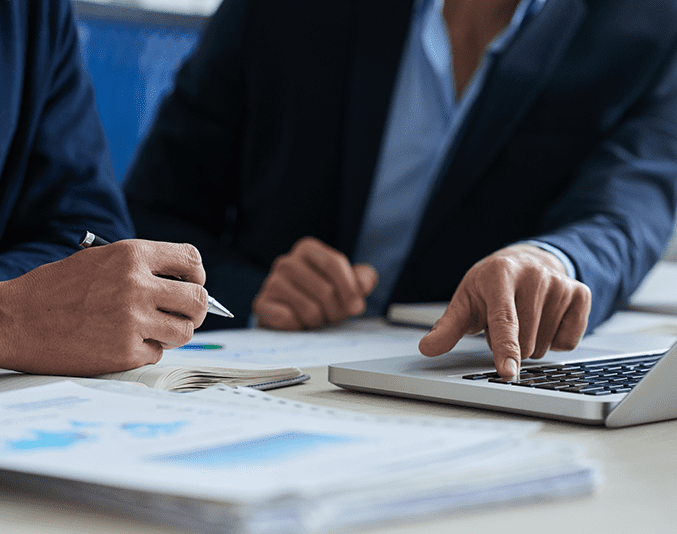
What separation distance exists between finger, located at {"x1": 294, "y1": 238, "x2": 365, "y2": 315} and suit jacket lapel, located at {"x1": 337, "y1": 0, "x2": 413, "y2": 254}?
0.32 m

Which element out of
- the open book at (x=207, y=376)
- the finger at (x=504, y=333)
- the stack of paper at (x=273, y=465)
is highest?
the stack of paper at (x=273, y=465)

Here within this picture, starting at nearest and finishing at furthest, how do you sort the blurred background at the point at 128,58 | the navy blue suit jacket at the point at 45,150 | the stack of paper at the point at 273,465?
the stack of paper at the point at 273,465 < the navy blue suit jacket at the point at 45,150 < the blurred background at the point at 128,58

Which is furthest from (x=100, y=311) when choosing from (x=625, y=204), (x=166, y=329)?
(x=625, y=204)

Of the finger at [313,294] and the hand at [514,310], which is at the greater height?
the hand at [514,310]

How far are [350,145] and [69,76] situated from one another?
579 mm

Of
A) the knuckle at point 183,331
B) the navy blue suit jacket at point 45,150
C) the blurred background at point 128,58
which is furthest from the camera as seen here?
the blurred background at point 128,58

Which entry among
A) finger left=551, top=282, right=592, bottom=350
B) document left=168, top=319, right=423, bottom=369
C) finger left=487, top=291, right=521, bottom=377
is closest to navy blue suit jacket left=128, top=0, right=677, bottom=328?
document left=168, top=319, right=423, bottom=369

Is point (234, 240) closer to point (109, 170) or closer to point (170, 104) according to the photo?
point (170, 104)

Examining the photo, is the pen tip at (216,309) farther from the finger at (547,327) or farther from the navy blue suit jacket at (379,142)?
the navy blue suit jacket at (379,142)

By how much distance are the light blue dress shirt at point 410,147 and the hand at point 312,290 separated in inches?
12.7

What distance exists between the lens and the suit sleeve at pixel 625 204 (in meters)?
1.02

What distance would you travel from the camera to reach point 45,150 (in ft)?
3.10

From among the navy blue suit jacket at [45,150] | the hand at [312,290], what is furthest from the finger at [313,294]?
the navy blue suit jacket at [45,150]

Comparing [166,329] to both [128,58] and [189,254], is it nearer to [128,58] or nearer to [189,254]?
[189,254]
